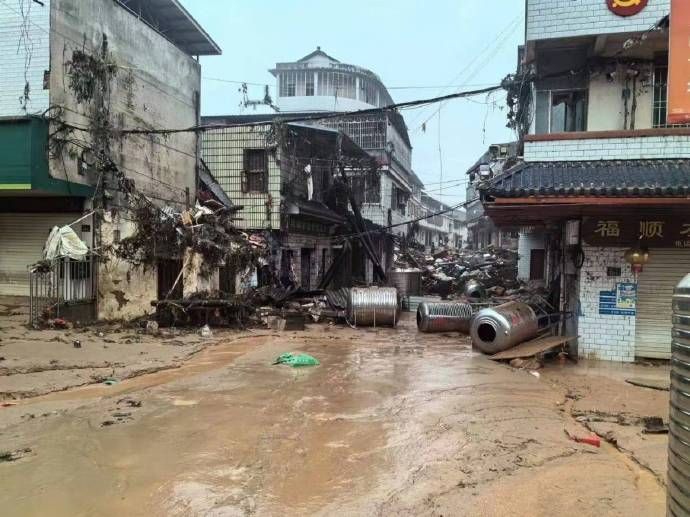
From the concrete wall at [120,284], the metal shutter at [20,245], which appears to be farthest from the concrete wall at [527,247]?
the metal shutter at [20,245]

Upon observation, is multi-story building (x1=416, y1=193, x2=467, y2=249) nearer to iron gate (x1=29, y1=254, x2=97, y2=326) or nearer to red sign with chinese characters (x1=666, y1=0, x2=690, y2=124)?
iron gate (x1=29, y1=254, x2=97, y2=326)

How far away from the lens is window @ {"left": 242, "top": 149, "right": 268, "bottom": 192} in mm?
20342

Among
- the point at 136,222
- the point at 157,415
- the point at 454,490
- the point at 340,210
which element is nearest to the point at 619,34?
the point at 454,490

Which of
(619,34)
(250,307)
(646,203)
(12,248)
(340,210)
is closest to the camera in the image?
(646,203)

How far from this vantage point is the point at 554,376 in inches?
387

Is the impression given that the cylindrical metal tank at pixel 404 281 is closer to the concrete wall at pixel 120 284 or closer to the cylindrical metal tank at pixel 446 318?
the cylindrical metal tank at pixel 446 318

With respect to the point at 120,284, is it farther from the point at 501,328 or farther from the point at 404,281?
the point at 404,281

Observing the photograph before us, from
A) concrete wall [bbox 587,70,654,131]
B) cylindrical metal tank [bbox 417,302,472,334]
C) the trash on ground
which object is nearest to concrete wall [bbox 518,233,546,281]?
cylindrical metal tank [bbox 417,302,472,334]

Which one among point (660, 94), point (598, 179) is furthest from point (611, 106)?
point (598, 179)

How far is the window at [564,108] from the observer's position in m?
12.1

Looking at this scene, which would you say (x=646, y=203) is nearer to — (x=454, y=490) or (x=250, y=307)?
(x=454, y=490)

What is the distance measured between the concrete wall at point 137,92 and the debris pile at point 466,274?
13.0 m

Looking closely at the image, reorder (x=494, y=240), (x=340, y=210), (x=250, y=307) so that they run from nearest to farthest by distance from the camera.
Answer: (x=250, y=307) → (x=340, y=210) → (x=494, y=240)

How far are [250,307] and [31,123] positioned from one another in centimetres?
733
